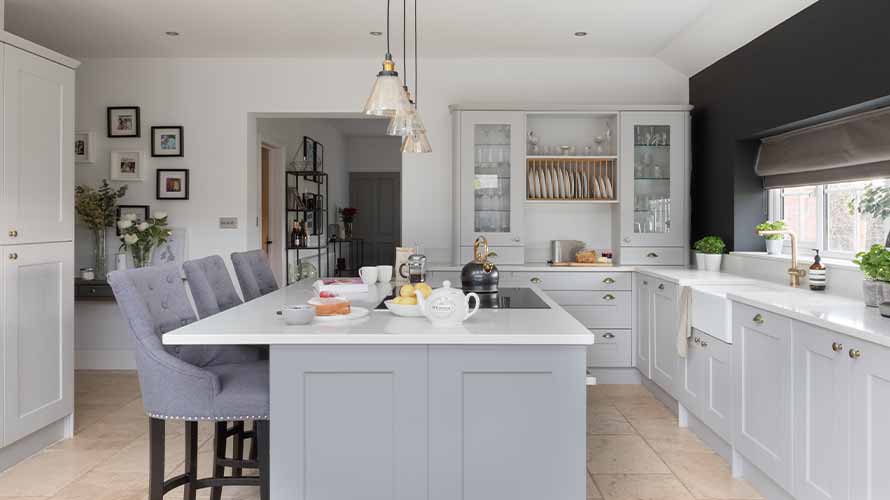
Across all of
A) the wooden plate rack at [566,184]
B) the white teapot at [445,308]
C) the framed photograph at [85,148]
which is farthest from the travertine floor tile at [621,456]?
the framed photograph at [85,148]

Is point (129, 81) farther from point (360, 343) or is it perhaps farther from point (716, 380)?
point (716, 380)

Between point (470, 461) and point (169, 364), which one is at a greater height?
point (169, 364)

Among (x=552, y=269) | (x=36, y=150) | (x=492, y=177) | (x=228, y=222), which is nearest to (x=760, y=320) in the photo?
(x=552, y=269)

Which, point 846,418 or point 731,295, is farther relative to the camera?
point 731,295

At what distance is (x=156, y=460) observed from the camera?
239cm

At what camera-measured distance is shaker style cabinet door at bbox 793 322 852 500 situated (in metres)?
2.32

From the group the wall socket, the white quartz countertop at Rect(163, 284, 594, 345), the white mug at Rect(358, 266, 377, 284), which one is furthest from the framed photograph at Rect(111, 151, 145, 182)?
the white quartz countertop at Rect(163, 284, 594, 345)

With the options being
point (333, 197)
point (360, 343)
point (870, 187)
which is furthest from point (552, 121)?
point (333, 197)

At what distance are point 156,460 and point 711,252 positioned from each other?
151 inches

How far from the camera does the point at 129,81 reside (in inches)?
217

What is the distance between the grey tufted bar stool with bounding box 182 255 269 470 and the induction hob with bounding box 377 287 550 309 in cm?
76

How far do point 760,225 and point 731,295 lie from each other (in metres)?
1.32

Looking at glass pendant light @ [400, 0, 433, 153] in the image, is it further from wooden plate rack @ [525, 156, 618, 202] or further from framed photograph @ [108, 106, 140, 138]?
framed photograph @ [108, 106, 140, 138]

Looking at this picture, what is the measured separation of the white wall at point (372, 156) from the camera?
1051 centimetres
